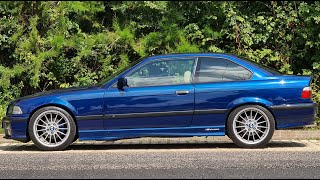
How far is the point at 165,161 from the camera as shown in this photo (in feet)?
22.2

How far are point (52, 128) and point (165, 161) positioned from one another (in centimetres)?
199

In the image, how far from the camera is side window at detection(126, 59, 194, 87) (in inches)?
305

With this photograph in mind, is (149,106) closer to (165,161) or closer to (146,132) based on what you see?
(146,132)

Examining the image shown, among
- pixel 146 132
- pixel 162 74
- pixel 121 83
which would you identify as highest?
pixel 162 74

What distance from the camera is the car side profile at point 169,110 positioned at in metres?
7.61

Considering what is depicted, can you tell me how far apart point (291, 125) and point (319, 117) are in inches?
121

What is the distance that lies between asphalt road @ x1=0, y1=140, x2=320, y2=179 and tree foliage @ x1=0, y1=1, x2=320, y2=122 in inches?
133

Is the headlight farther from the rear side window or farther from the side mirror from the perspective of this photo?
the rear side window

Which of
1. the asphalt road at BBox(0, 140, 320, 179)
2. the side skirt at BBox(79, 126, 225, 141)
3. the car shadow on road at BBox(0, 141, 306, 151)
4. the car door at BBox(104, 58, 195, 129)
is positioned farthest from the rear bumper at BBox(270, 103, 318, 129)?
the car door at BBox(104, 58, 195, 129)

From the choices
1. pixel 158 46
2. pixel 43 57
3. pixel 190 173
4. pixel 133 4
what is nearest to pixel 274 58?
pixel 158 46

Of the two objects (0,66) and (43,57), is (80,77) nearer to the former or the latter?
(43,57)

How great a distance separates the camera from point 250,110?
7.66 m

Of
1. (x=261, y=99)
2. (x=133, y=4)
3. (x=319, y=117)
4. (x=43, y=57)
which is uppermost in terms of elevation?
(x=133, y=4)

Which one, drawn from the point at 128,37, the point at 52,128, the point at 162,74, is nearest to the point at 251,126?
the point at 162,74
